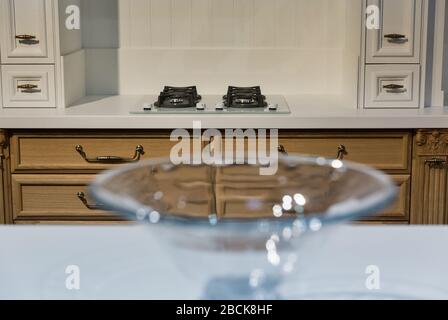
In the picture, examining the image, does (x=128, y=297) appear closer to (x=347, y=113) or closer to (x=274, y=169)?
(x=274, y=169)

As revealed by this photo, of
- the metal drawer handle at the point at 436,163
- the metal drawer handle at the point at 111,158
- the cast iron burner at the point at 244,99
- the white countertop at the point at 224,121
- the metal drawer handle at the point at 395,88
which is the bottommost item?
the metal drawer handle at the point at 436,163

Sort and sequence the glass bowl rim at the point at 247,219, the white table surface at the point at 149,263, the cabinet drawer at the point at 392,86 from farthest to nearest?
the cabinet drawer at the point at 392,86
the white table surface at the point at 149,263
the glass bowl rim at the point at 247,219

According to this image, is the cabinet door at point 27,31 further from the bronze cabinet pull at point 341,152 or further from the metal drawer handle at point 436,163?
the metal drawer handle at point 436,163

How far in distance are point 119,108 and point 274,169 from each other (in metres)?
1.77

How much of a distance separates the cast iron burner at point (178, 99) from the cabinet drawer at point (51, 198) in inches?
15.2

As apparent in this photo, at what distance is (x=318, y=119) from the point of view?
2.47 metres

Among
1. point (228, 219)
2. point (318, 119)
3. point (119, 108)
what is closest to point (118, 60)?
point (119, 108)

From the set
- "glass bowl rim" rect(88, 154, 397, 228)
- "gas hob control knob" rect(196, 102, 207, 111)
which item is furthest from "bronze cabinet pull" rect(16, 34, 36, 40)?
"glass bowl rim" rect(88, 154, 397, 228)

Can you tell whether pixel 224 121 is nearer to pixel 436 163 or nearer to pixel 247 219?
pixel 436 163

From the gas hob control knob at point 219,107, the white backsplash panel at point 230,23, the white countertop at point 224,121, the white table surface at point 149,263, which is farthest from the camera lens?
the white backsplash panel at point 230,23

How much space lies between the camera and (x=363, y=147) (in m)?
2.52

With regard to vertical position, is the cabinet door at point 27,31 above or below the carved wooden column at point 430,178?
above

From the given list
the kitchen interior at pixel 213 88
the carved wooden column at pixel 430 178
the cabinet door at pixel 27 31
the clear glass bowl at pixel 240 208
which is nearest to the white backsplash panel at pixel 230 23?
the kitchen interior at pixel 213 88

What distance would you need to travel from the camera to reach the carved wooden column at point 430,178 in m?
2.49
